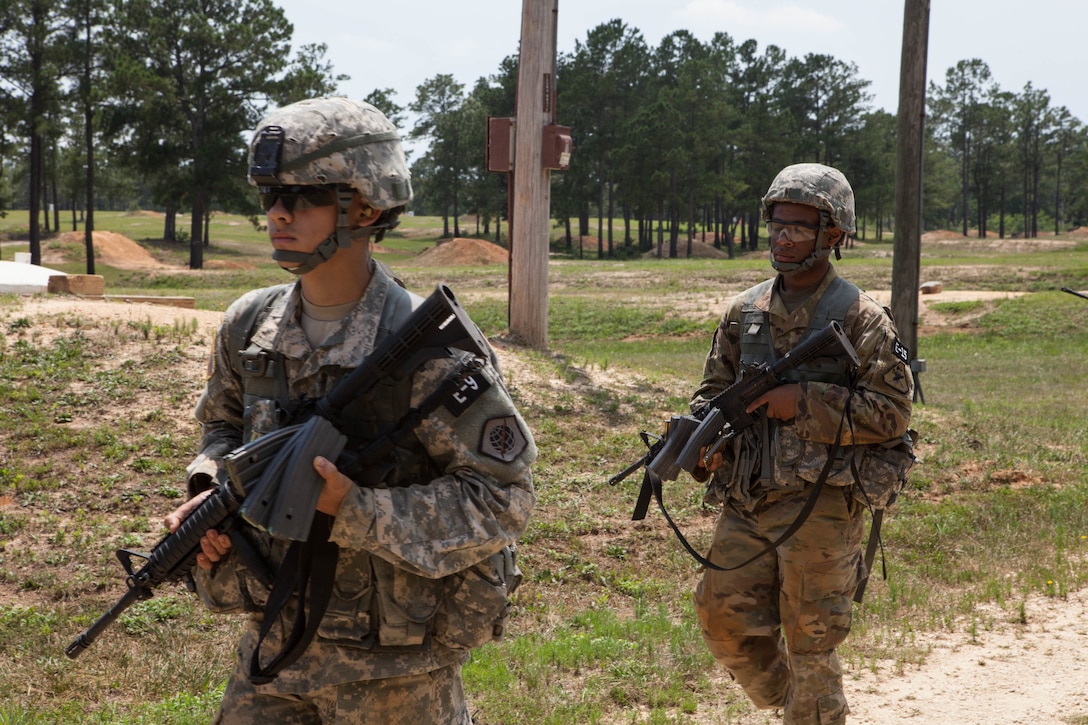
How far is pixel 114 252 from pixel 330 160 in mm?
51869

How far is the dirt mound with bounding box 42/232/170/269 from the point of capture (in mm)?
48594

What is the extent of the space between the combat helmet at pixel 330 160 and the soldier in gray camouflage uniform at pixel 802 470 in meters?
2.08

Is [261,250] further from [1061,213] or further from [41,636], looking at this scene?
[1061,213]

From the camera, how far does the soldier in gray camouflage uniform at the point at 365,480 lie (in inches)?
96.7

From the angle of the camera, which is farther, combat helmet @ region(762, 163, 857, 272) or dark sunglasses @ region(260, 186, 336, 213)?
combat helmet @ region(762, 163, 857, 272)

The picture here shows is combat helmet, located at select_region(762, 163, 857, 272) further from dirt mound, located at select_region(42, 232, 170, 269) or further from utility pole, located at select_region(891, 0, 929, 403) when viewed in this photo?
dirt mound, located at select_region(42, 232, 170, 269)

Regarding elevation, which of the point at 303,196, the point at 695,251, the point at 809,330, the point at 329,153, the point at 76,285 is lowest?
the point at 76,285

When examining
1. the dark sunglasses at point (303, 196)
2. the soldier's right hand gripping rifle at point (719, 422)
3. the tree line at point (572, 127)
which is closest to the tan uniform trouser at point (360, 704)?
the dark sunglasses at point (303, 196)

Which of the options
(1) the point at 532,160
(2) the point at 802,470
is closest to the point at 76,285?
(1) the point at 532,160

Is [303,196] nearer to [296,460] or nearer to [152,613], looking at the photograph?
[296,460]

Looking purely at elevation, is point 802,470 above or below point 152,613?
above

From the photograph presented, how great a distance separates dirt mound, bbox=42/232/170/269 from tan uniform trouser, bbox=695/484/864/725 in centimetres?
4665

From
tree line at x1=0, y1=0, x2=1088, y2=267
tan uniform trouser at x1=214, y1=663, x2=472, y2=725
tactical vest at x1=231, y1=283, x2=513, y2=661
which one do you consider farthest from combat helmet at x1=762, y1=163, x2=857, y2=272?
tree line at x1=0, y1=0, x2=1088, y2=267

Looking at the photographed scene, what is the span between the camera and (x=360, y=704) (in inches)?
98.4
